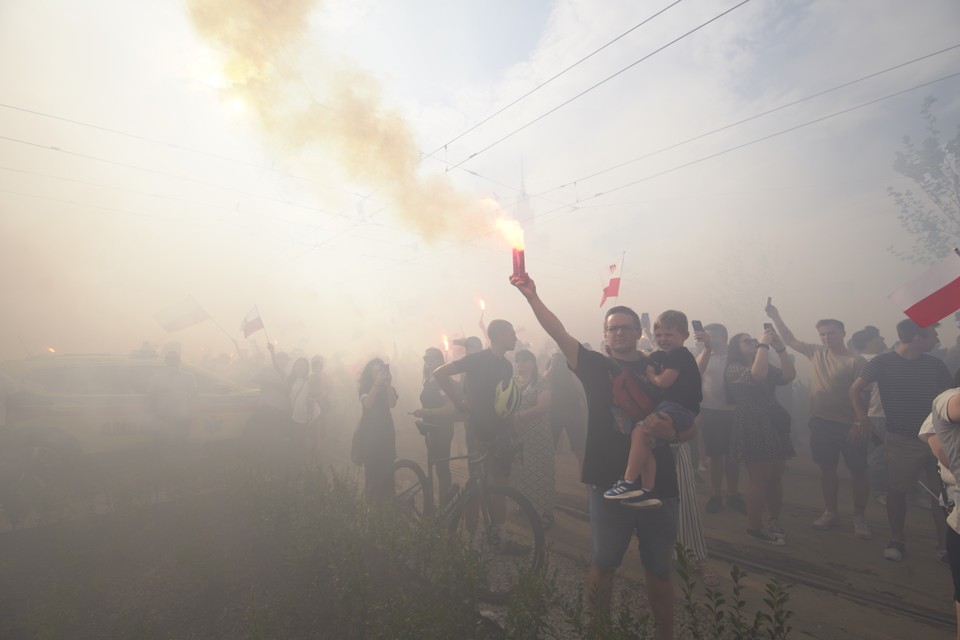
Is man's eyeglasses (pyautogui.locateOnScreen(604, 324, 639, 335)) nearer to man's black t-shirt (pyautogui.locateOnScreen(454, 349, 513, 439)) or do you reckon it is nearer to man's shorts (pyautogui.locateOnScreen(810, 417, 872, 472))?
man's black t-shirt (pyautogui.locateOnScreen(454, 349, 513, 439))

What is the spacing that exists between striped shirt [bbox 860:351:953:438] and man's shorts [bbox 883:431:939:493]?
0.09 metres

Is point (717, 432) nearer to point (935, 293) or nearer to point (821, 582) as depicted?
point (821, 582)

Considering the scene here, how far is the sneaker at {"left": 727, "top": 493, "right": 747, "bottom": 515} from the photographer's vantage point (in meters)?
5.70

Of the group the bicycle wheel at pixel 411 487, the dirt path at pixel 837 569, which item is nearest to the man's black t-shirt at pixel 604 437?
the dirt path at pixel 837 569

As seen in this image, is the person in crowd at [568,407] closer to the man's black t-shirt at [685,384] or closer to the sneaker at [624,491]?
the man's black t-shirt at [685,384]

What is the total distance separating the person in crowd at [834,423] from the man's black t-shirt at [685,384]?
312cm

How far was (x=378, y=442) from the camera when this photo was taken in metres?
5.27

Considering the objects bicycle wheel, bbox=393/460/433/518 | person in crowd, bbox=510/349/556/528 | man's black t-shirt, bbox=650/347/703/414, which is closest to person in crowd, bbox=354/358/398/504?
bicycle wheel, bbox=393/460/433/518

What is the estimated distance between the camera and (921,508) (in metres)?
5.74

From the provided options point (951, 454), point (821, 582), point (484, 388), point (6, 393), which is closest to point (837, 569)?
point (821, 582)

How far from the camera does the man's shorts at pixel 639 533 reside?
2.74 metres

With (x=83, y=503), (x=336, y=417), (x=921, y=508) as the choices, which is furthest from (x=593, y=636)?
(x=336, y=417)

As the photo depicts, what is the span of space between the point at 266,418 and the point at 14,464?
3519 millimetres

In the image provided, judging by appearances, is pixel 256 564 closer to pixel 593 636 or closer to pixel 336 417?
pixel 593 636
